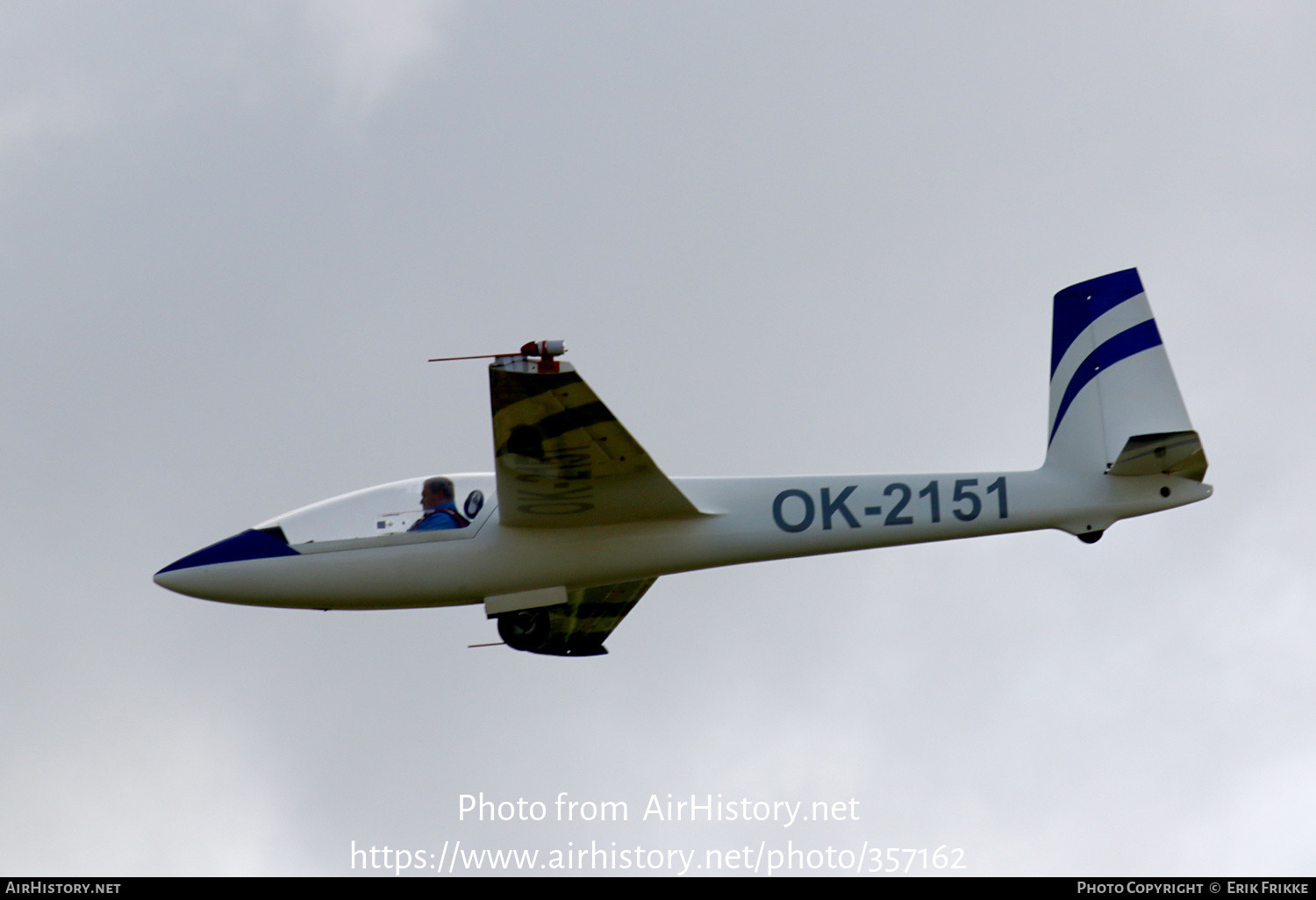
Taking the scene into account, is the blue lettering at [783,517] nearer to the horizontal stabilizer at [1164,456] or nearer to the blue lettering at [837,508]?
the blue lettering at [837,508]

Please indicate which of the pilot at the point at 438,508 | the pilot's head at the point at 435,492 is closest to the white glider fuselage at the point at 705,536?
the pilot at the point at 438,508

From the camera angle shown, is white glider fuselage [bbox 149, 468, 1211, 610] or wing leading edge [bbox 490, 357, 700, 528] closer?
wing leading edge [bbox 490, 357, 700, 528]

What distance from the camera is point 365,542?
17.8 metres

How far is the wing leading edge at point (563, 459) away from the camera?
14.8 meters

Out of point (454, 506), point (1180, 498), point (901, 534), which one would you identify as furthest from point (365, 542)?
point (1180, 498)

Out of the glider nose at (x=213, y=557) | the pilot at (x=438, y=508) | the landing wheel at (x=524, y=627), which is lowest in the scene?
the landing wheel at (x=524, y=627)

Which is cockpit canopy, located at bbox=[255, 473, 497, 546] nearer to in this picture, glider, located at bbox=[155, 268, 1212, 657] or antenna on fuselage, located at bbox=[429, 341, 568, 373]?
glider, located at bbox=[155, 268, 1212, 657]

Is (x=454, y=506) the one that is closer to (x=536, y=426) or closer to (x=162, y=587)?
(x=536, y=426)

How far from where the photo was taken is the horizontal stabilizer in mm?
16328

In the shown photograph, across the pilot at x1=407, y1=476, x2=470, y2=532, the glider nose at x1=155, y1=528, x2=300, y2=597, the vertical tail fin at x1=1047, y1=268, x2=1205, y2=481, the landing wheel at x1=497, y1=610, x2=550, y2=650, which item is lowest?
the landing wheel at x1=497, y1=610, x2=550, y2=650

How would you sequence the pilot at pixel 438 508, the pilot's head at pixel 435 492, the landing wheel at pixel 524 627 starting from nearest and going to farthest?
the pilot at pixel 438 508 < the pilot's head at pixel 435 492 < the landing wheel at pixel 524 627

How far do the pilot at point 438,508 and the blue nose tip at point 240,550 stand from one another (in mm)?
1590

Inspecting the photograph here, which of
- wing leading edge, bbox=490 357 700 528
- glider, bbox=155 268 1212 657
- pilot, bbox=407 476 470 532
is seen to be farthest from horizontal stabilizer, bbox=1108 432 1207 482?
pilot, bbox=407 476 470 532

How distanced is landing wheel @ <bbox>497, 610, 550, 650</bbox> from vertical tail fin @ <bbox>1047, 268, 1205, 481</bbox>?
6300 millimetres
